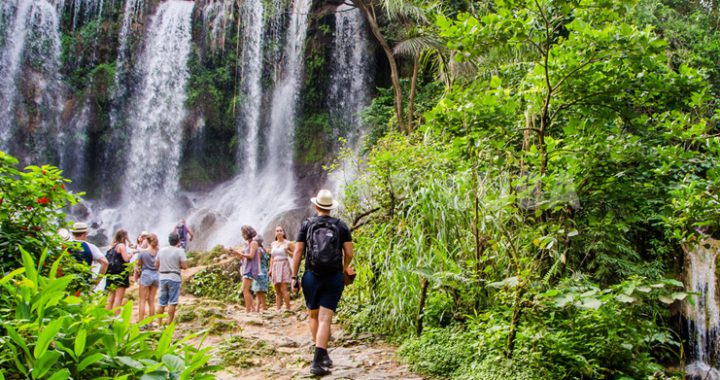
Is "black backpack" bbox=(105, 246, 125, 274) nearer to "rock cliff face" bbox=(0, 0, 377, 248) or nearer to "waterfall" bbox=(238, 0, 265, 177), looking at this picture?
"rock cliff face" bbox=(0, 0, 377, 248)

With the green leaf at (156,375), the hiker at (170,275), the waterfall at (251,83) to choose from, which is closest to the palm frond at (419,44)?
the hiker at (170,275)

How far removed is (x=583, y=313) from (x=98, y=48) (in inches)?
770

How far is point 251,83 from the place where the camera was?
18.6 metres

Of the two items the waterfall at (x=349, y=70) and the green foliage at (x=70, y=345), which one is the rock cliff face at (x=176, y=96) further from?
the green foliage at (x=70, y=345)

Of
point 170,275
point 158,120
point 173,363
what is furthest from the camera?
point 158,120

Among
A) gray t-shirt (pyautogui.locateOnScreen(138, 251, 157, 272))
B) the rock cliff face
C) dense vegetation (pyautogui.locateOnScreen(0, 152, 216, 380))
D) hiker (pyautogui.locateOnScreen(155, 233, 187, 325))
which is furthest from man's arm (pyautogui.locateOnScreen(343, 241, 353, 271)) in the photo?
the rock cliff face

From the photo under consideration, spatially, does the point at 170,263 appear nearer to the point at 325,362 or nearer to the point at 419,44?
the point at 325,362

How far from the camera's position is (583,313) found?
140 inches

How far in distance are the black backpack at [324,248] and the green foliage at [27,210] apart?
5.76 feet

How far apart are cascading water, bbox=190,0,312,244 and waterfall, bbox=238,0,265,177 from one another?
142mm

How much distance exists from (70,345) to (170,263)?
176 inches

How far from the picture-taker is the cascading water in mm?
17188

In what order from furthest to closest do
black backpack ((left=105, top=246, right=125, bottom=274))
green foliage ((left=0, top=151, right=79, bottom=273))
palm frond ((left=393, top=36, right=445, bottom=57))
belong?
1. palm frond ((left=393, top=36, right=445, bottom=57))
2. black backpack ((left=105, top=246, right=125, bottom=274))
3. green foliage ((left=0, top=151, right=79, bottom=273))

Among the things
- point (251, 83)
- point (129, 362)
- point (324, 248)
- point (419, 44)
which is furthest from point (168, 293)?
point (251, 83)
